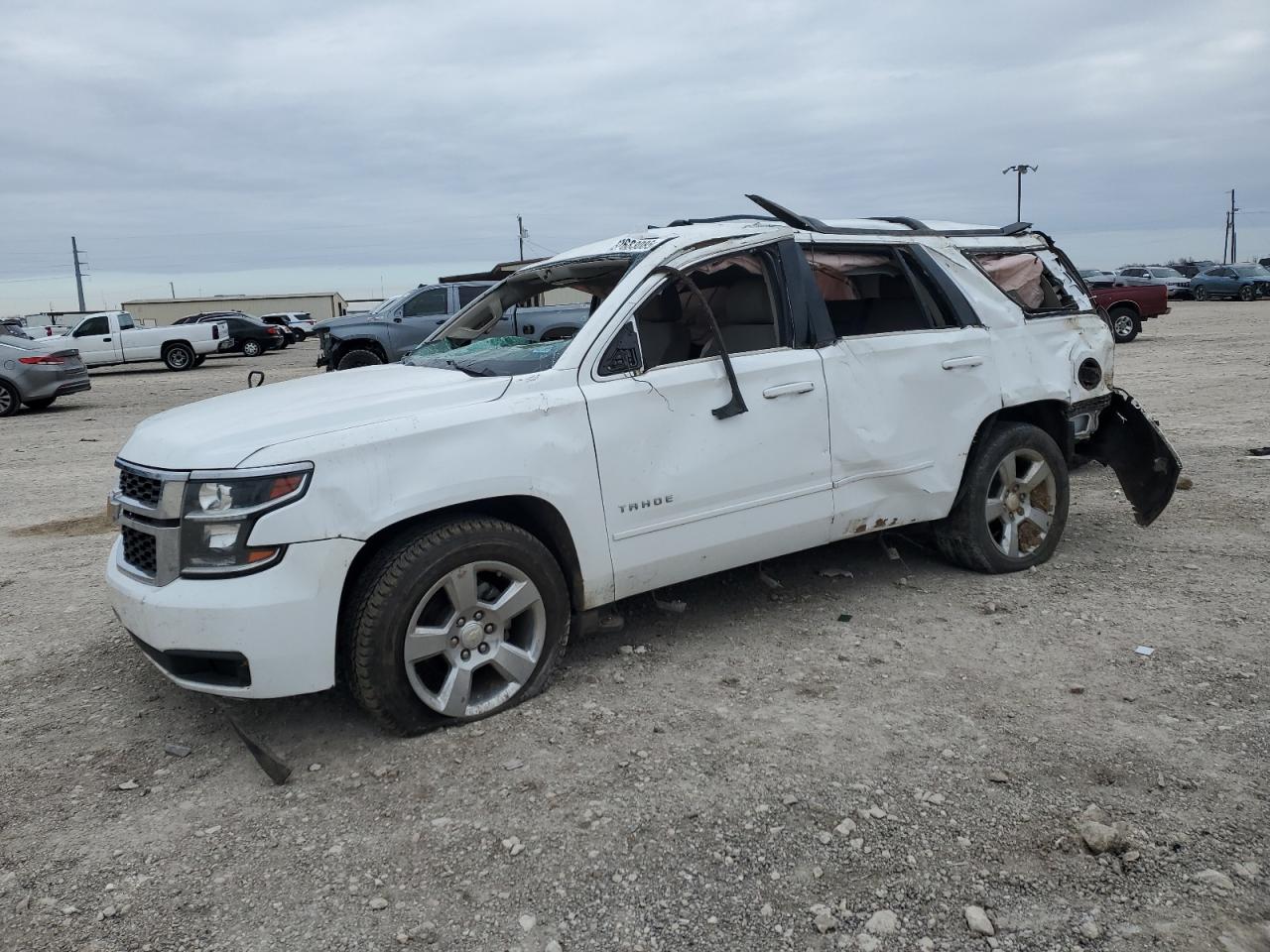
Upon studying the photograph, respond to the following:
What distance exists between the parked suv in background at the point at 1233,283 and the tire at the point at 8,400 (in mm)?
44557

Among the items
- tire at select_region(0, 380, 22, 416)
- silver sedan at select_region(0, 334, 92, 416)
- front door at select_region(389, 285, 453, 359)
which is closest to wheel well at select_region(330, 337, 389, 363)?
front door at select_region(389, 285, 453, 359)

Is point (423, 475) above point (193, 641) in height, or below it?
above

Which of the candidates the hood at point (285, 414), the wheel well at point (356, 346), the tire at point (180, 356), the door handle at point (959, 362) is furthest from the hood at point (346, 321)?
the tire at point (180, 356)

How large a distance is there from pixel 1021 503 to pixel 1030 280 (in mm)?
1239

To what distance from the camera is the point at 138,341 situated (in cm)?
2742

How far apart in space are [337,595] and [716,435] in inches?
65.0

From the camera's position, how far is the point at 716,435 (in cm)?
413

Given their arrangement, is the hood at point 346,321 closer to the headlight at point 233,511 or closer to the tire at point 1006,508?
the tire at point 1006,508

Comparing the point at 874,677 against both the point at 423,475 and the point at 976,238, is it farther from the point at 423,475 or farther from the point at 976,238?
the point at 976,238

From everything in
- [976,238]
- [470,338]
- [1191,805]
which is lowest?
[1191,805]

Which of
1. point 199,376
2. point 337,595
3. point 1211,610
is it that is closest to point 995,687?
point 1211,610

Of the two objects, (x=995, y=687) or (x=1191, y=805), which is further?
(x=995, y=687)

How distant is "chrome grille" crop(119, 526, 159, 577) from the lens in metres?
3.53

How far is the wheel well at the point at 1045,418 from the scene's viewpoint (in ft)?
17.0
